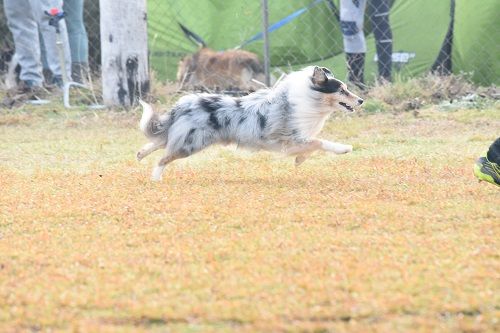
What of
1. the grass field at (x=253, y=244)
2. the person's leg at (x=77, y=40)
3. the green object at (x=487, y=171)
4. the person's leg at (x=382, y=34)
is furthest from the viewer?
the person's leg at (x=77, y=40)

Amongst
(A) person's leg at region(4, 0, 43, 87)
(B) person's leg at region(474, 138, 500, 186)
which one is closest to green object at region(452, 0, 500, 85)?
(A) person's leg at region(4, 0, 43, 87)

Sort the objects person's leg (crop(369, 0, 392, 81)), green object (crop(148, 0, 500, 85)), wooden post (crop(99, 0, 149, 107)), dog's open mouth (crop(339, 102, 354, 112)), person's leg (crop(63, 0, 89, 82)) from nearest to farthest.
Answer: dog's open mouth (crop(339, 102, 354, 112)) < wooden post (crop(99, 0, 149, 107)) < person's leg (crop(369, 0, 392, 81)) < green object (crop(148, 0, 500, 85)) < person's leg (crop(63, 0, 89, 82))

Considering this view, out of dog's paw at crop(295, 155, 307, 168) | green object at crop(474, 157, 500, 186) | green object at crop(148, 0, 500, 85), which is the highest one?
green object at crop(474, 157, 500, 186)

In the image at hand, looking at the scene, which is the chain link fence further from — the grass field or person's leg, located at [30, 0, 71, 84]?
the grass field

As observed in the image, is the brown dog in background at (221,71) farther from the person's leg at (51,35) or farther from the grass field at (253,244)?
the grass field at (253,244)

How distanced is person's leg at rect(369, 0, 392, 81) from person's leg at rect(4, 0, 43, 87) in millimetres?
3884

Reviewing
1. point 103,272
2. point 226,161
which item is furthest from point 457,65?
point 103,272

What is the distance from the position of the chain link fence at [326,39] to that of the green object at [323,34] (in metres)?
0.01

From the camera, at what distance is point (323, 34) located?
10.8m

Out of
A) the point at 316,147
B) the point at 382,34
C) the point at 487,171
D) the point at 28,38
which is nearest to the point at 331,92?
the point at 316,147

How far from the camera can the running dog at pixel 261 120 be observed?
5.82m

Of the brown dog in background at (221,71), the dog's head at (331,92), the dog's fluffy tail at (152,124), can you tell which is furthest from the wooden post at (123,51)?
the dog's head at (331,92)

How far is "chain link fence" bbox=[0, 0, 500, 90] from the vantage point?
387 inches

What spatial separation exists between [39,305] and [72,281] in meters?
0.28
